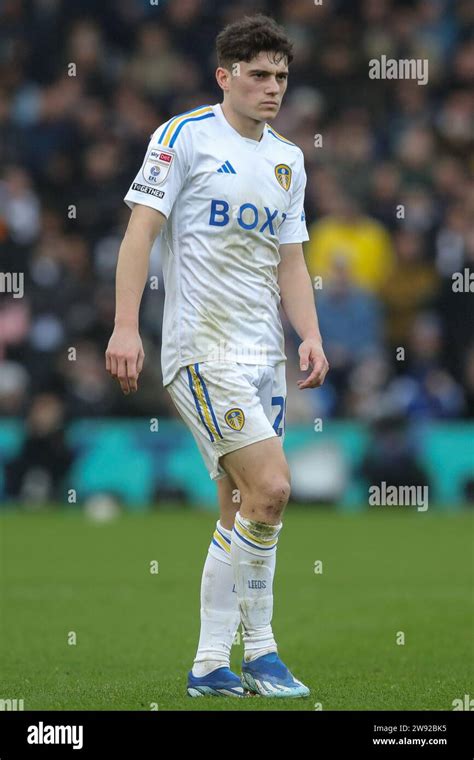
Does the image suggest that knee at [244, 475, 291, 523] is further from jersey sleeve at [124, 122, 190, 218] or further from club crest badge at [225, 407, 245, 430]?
jersey sleeve at [124, 122, 190, 218]

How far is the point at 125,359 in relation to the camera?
5.42 metres

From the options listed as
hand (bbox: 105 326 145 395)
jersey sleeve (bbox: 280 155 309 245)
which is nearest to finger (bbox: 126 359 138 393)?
hand (bbox: 105 326 145 395)

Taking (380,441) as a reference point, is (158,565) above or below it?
below

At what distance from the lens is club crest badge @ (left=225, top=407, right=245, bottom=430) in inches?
222

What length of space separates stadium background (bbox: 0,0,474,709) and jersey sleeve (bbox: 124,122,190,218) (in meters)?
6.95

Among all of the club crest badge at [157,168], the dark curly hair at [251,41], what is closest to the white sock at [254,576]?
the club crest badge at [157,168]

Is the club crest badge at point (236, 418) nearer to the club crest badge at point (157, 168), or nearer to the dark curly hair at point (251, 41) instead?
the club crest badge at point (157, 168)

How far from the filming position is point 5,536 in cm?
1313

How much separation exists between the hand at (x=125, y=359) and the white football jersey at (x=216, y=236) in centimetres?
41

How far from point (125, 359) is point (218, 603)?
47.2 inches

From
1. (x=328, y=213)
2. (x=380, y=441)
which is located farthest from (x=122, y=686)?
(x=328, y=213)

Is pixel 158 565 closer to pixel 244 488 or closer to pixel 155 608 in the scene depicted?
pixel 155 608

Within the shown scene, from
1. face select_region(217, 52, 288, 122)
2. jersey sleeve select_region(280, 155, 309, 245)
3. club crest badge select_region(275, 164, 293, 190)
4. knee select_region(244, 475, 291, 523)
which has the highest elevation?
face select_region(217, 52, 288, 122)

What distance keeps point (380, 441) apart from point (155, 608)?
6692mm
